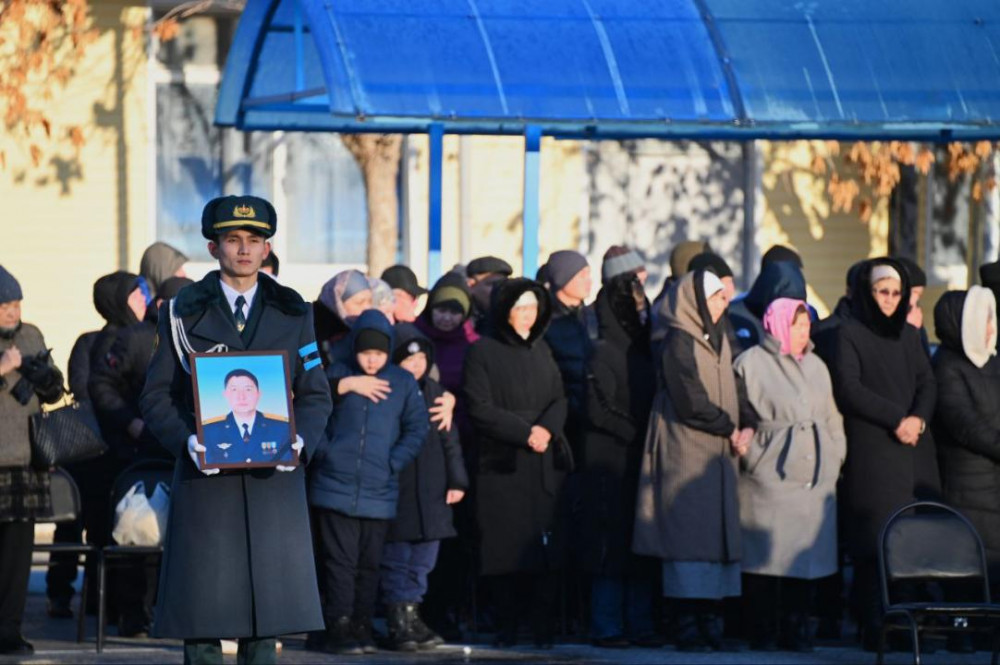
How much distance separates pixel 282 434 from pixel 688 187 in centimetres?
1234

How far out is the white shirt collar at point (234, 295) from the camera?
7383 millimetres

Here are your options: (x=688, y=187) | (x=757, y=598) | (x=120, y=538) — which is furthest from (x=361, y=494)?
(x=688, y=187)

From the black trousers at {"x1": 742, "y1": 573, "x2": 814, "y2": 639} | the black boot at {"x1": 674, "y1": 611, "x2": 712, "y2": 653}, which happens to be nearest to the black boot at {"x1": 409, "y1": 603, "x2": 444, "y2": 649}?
the black boot at {"x1": 674, "y1": 611, "x2": 712, "y2": 653}

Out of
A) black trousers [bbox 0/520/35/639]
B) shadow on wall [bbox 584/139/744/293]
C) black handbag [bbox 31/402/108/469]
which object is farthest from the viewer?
shadow on wall [bbox 584/139/744/293]

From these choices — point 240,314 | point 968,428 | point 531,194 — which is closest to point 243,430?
point 240,314

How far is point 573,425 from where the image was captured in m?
11.5

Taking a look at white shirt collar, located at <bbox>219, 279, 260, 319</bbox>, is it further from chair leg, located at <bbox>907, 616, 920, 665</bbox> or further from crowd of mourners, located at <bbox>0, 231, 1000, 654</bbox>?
chair leg, located at <bbox>907, 616, 920, 665</bbox>

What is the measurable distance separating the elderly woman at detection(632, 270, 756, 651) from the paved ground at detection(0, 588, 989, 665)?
11.9 inches

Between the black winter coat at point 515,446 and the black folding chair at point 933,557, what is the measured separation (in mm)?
1950

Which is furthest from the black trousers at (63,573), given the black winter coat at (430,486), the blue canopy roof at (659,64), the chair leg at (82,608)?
the blue canopy roof at (659,64)

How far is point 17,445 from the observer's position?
10.2m

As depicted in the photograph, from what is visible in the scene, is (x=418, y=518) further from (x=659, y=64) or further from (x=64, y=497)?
(x=659, y=64)

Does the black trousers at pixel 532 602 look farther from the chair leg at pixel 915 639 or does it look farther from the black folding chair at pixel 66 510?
the chair leg at pixel 915 639

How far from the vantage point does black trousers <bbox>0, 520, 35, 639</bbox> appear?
34.2 feet
